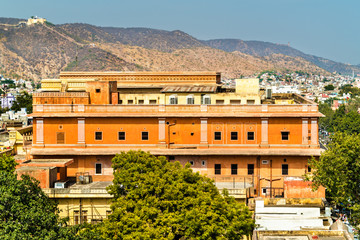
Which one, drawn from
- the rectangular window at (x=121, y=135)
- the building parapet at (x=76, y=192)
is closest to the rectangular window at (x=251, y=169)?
the rectangular window at (x=121, y=135)

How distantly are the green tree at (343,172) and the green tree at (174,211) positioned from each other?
714 centimetres

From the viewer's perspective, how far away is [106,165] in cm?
4769

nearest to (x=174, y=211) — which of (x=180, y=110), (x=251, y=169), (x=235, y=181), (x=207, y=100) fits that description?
(x=235, y=181)

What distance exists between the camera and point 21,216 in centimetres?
2727

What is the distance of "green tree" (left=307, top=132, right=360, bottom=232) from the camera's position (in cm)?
3703

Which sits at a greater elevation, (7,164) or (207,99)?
(207,99)

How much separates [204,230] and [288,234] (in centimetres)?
496

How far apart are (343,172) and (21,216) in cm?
2065

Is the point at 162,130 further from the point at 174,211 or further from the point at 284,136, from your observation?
the point at 174,211

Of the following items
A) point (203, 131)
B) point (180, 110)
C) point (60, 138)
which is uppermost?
point (180, 110)

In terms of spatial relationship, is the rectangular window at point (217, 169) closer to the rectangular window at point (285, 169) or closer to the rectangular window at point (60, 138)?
the rectangular window at point (285, 169)

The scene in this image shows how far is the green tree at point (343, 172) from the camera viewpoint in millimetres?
37031

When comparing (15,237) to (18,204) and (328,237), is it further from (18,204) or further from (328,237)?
(328,237)

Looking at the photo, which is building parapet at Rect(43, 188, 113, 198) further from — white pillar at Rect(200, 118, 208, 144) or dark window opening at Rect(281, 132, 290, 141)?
dark window opening at Rect(281, 132, 290, 141)
